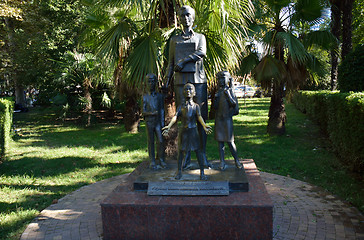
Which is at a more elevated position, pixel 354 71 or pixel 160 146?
pixel 354 71

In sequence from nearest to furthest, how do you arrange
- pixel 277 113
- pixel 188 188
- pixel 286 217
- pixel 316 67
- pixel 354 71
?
pixel 188 188
pixel 286 217
pixel 354 71
pixel 316 67
pixel 277 113

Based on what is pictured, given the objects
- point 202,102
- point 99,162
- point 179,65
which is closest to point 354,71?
point 202,102

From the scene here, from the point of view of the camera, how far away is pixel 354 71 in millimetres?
8555

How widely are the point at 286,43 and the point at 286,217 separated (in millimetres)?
5595

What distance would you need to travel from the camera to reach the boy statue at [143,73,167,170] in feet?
15.0

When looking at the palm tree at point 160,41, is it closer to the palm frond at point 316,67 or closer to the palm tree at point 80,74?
the palm frond at point 316,67

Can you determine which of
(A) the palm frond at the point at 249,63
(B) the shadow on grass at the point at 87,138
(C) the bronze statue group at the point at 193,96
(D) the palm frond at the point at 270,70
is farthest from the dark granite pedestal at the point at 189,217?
(A) the palm frond at the point at 249,63

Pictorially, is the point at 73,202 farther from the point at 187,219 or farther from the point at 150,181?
the point at 187,219

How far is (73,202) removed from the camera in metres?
5.18

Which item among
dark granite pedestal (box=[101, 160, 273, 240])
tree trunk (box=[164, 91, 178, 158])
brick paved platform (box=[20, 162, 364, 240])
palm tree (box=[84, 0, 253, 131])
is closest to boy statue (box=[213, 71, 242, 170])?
dark granite pedestal (box=[101, 160, 273, 240])

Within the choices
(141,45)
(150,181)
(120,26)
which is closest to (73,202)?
(150,181)

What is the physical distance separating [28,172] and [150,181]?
4.59 m

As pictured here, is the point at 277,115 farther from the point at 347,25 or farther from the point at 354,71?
the point at 347,25

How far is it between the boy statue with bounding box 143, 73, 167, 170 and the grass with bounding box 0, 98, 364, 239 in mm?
2267
